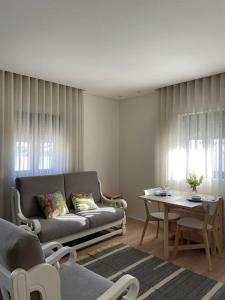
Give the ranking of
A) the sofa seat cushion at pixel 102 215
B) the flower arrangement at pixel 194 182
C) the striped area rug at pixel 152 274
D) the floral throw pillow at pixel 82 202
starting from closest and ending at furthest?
the striped area rug at pixel 152 274 → the sofa seat cushion at pixel 102 215 → the flower arrangement at pixel 194 182 → the floral throw pillow at pixel 82 202

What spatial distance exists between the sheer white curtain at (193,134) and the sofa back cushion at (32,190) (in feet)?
6.48

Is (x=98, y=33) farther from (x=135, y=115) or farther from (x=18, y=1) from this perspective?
(x=135, y=115)

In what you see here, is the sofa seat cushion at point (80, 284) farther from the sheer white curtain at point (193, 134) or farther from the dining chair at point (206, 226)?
the sheer white curtain at point (193, 134)

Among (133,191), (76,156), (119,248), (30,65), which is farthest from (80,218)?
(30,65)

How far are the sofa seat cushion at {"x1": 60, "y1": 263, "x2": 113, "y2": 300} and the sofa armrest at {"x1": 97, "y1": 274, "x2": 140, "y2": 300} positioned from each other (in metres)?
0.19

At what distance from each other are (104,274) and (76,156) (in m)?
2.12

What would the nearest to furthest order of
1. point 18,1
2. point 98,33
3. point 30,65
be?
point 18,1
point 98,33
point 30,65

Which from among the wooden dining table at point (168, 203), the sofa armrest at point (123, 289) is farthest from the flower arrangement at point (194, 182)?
the sofa armrest at point (123, 289)

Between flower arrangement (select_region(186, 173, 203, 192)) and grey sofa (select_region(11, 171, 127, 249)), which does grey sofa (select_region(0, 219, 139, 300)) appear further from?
flower arrangement (select_region(186, 173, 203, 192))

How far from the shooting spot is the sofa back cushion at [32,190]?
3.19m

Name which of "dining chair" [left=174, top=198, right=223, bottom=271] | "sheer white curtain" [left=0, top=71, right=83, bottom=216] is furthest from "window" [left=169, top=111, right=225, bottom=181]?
"sheer white curtain" [left=0, top=71, right=83, bottom=216]

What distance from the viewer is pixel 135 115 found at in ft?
15.6

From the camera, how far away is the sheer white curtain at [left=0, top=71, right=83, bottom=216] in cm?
332

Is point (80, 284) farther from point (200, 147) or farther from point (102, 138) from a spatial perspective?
point (102, 138)
